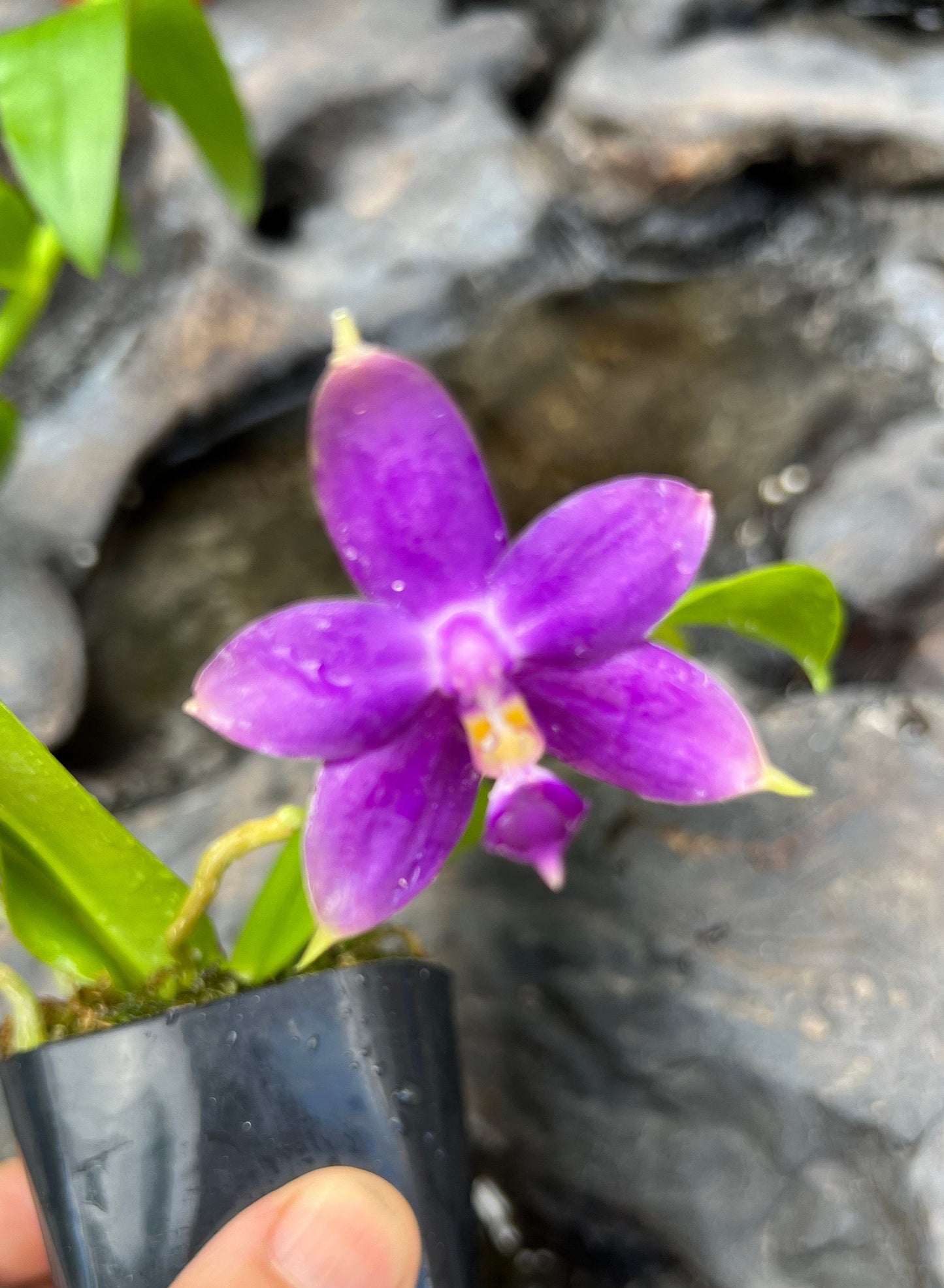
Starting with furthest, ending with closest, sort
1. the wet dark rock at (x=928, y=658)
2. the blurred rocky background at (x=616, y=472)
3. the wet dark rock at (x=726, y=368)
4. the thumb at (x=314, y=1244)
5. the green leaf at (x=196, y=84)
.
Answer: the wet dark rock at (x=726, y=368) < the wet dark rock at (x=928, y=658) < the green leaf at (x=196, y=84) < the blurred rocky background at (x=616, y=472) < the thumb at (x=314, y=1244)

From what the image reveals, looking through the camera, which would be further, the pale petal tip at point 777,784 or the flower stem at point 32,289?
the flower stem at point 32,289

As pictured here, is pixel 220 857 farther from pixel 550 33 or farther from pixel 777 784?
pixel 550 33

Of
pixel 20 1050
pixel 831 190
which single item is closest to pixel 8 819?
pixel 20 1050

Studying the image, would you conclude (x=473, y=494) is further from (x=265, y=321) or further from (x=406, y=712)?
(x=265, y=321)

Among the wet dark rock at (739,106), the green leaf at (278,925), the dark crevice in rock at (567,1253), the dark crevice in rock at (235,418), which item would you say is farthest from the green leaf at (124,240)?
the dark crevice in rock at (567,1253)

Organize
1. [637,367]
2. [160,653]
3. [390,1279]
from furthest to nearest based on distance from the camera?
1. [637,367]
2. [160,653]
3. [390,1279]

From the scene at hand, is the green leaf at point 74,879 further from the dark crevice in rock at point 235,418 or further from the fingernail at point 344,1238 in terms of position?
the dark crevice in rock at point 235,418
